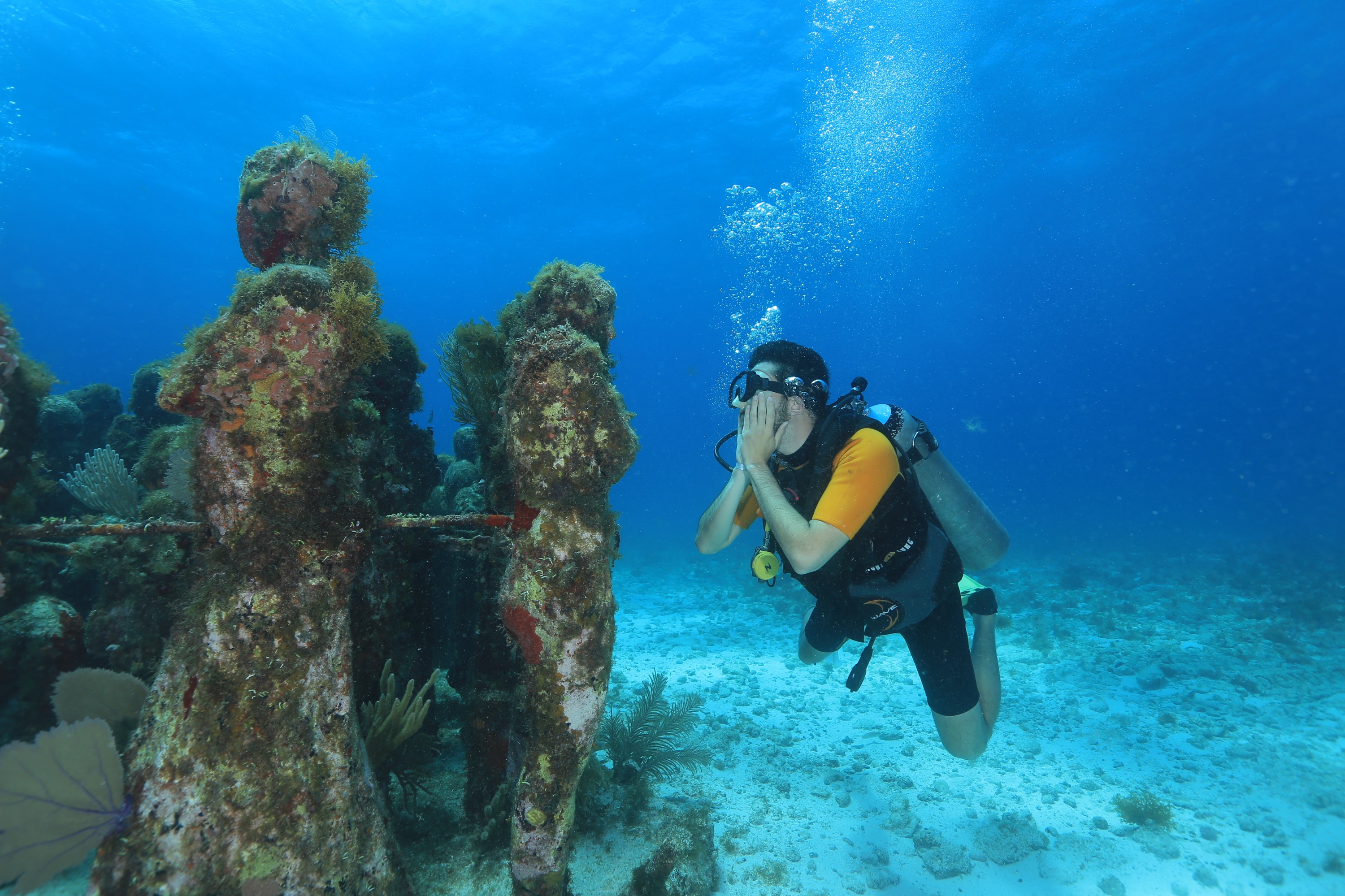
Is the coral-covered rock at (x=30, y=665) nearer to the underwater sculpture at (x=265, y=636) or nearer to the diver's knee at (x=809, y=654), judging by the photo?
the underwater sculpture at (x=265, y=636)

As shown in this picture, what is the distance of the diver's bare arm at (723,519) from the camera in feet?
13.7

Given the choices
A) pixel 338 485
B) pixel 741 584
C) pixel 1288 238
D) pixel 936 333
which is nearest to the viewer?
pixel 338 485

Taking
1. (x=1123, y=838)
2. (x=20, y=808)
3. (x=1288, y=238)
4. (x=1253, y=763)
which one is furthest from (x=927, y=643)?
(x=1288, y=238)

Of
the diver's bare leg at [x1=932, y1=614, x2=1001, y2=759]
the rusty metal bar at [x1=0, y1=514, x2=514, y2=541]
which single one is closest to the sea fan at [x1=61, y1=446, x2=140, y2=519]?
the rusty metal bar at [x1=0, y1=514, x2=514, y2=541]

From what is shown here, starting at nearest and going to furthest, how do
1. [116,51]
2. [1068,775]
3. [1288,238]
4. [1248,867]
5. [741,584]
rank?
[1248,867], [1068,775], [741,584], [116,51], [1288,238]

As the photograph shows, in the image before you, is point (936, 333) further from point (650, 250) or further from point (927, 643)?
point (927, 643)

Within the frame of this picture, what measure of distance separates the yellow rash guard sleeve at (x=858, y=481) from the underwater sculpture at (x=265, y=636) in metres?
2.76

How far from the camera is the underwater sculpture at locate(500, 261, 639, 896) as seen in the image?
2902 mm

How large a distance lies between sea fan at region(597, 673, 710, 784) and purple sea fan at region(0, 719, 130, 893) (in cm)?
355

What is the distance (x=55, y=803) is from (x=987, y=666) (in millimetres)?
6709

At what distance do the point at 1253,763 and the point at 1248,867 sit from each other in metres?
2.50

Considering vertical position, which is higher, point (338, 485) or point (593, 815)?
point (338, 485)

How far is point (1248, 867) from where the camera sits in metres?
4.94

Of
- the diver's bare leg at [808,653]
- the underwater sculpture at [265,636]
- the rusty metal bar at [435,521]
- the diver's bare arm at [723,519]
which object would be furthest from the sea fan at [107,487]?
the diver's bare leg at [808,653]
